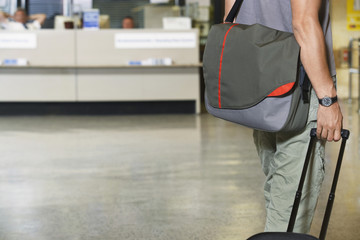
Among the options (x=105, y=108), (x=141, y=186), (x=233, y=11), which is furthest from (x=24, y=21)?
(x=233, y=11)

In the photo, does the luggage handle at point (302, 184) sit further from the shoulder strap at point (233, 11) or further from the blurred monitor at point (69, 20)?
the blurred monitor at point (69, 20)

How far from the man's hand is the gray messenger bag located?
0.16 ft

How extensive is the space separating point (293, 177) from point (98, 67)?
672 centimetres

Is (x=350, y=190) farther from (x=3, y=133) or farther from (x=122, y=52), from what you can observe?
(x=122, y=52)

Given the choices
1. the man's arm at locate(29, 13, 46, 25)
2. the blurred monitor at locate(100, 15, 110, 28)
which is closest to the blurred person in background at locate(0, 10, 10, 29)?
the man's arm at locate(29, 13, 46, 25)

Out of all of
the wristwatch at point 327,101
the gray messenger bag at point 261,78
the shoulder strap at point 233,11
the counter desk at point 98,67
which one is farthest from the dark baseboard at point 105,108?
the wristwatch at point 327,101

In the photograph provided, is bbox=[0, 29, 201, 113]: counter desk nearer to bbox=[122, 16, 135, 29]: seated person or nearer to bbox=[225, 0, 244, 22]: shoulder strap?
bbox=[122, 16, 135, 29]: seated person

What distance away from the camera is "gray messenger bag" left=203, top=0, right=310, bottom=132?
148 cm

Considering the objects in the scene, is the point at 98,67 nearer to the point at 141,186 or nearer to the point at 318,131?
the point at 141,186

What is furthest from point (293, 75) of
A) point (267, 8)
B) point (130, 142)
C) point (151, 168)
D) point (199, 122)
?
point (199, 122)

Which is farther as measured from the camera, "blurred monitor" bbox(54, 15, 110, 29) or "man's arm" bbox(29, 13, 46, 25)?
"man's arm" bbox(29, 13, 46, 25)

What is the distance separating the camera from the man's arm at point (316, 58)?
57.3 inches

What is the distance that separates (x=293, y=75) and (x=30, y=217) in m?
1.79

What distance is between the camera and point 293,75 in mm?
1472
